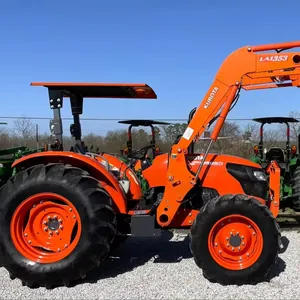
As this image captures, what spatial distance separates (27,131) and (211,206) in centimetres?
1179

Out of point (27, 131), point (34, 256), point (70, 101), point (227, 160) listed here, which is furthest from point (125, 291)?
point (27, 131)

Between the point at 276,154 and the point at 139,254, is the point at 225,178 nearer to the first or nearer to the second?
the point at 139,254

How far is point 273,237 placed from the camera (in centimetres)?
440

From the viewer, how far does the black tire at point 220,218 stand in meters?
4.37

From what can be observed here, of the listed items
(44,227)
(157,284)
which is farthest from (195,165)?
(44,227)

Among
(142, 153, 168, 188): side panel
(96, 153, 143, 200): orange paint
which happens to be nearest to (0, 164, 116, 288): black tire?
(96, 153, 143, 200): orange paint

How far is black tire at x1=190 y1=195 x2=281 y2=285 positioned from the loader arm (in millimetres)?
388

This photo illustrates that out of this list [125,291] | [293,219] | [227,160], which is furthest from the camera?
[293,219]

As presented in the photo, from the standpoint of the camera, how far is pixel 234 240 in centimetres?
450

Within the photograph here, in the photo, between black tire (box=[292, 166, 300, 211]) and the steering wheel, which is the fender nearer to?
the steering wheel

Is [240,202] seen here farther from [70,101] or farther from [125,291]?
[70,101]

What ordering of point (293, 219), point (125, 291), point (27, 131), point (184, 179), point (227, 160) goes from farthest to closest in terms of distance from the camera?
point (27, 131), point (293, 219), point (227, 160), point (184, 179), point (125, 291)

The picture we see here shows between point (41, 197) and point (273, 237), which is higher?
point (41, 197)

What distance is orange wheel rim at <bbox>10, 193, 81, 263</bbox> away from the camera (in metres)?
4.52
